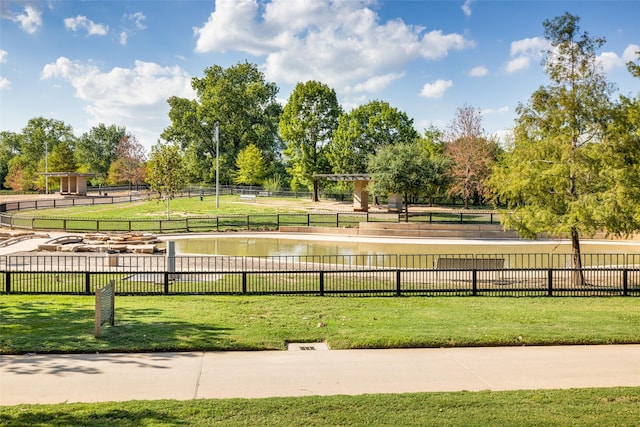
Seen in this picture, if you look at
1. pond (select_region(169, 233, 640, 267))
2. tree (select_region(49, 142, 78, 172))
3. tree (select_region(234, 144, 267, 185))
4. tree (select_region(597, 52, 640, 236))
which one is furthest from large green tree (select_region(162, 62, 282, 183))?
tree (select_region(597, 52, 640, 236))

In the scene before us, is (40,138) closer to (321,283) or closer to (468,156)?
(468,156)

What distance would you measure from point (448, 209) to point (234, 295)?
1875 inches

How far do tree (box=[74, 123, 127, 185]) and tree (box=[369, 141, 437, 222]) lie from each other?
219 feet

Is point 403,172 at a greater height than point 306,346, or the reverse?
point 403,172

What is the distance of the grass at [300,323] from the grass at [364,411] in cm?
317

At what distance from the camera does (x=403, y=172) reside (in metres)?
46.3

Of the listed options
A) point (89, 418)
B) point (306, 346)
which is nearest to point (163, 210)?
point (306, 346)

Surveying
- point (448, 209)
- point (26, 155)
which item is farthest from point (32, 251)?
point (26, 155)

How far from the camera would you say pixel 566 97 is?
68.7ft

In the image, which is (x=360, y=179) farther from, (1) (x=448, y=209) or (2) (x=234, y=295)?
(2) (x=234, y=295)

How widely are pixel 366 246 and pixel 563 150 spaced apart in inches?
626

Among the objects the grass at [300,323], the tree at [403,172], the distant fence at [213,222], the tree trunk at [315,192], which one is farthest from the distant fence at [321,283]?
the tree trunk at [315,192]

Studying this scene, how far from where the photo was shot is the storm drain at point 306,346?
1112cm

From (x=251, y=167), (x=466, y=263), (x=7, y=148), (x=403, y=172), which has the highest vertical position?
(x=7, y=148)
